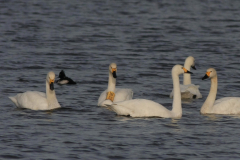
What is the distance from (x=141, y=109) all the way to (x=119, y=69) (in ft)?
25.9

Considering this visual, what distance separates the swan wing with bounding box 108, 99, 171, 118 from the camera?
13844 mm

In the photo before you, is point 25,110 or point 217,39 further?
point 217,39

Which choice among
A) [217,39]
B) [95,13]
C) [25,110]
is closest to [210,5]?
[95,13]

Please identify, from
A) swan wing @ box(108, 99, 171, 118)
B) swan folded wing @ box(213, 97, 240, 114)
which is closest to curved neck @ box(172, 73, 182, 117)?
swan wing @ box(108, 99, 171, 118)

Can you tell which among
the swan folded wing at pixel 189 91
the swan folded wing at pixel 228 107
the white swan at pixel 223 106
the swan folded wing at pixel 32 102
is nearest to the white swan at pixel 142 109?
the white swan at pixel 223 106

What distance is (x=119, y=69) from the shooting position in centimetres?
2170

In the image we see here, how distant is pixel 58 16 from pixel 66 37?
30.9 ft

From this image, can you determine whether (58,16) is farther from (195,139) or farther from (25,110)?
(195,139)

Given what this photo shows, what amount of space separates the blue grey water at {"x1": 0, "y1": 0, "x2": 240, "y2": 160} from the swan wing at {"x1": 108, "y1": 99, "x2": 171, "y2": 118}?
142 millimetres

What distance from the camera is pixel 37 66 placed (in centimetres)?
2189

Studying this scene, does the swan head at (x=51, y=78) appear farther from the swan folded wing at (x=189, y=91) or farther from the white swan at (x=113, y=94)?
the swan folded wing at (x=189, y=91)

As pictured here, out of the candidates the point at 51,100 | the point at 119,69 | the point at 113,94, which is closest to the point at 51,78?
the point at 51,100

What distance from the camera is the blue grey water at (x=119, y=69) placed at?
38.0ft

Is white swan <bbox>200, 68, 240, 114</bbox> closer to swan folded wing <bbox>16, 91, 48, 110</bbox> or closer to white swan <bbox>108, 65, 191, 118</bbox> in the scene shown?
white swan <bbox>108, 65, 191, 118</bbox>
